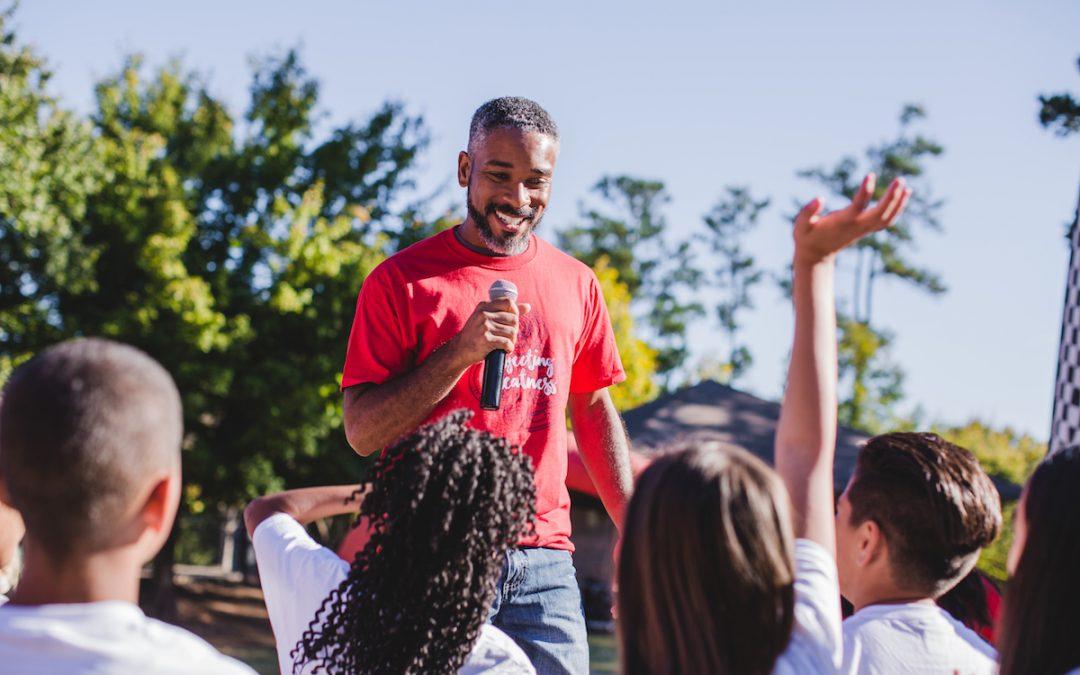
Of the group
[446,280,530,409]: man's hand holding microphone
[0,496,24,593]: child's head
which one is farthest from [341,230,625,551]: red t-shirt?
[0,496,24,593]: child's head

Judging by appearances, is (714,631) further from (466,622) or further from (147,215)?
(147,215)

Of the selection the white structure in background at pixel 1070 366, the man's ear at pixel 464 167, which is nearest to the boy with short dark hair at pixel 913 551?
the man's ear at pixel 464 167

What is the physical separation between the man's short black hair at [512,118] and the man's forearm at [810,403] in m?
1.43

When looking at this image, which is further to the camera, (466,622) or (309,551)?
(309,551)

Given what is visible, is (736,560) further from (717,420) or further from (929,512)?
(717,420)

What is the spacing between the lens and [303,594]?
231 cm

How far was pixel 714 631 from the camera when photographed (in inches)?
62.7

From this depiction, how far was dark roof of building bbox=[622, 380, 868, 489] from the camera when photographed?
473 inches

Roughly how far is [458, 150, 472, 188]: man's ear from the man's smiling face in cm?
7

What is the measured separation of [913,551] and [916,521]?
68 millimetres

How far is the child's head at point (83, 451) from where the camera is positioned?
1533mm

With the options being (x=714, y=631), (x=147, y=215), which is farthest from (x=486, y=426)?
(x=147, y=215)

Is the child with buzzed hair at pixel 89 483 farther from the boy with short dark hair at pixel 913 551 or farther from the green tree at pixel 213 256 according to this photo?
the green tree at pixel 213 256

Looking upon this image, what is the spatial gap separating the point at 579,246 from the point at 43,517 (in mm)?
44676
